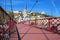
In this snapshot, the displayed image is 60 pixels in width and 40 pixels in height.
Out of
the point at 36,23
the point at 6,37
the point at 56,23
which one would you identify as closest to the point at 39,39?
the point at 6,37

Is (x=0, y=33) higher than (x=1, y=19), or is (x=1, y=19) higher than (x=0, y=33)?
(x=1, y=19)

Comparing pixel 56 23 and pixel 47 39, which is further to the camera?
pixel 56 23

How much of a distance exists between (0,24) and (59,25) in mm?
5262

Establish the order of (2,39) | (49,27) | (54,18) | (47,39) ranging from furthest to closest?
(49,27), (54,18), (47,39), (2,39)

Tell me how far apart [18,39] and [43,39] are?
0.80 meters

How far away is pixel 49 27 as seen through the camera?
8.28 meters

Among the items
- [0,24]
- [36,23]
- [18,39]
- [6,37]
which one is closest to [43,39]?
[18,39]

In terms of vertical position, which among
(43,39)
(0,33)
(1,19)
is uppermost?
(1,19)

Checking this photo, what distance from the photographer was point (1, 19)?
126 inches

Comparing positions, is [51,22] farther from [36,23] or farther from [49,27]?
[36,23]

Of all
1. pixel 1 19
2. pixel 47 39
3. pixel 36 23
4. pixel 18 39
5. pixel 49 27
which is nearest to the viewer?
pixel 1 19

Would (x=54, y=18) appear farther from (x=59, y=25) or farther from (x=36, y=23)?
(x=36, y=23)

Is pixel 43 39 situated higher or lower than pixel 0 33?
lower

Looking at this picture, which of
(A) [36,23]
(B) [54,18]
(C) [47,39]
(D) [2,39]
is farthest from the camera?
(A) [36,23]
